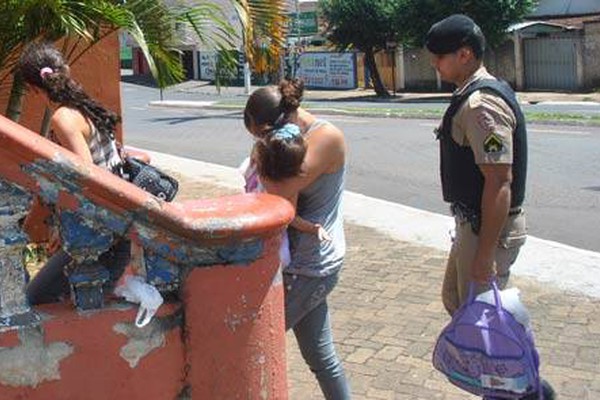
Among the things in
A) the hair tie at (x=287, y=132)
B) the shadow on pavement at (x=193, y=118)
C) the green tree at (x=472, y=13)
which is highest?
the green tree at (x=472, y=13)

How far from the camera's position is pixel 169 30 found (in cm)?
664

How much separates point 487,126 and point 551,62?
33.2 meters

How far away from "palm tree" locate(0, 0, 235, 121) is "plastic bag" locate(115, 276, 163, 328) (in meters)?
3.23

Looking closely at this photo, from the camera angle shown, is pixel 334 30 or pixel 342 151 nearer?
pixel 342 151

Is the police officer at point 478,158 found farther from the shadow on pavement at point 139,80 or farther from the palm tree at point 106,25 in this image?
the shadow on pavement at point 139,80

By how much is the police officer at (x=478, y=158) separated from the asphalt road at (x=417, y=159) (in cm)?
421

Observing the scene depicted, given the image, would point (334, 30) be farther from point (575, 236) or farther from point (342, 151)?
point (342, 151)

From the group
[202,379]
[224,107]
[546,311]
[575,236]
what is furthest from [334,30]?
[202,379]

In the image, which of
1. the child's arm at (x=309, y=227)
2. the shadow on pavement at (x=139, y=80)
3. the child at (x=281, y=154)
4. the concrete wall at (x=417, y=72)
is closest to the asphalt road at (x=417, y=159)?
the child's arm at (x=309, y=227)

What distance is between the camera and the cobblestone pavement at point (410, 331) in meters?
4.39

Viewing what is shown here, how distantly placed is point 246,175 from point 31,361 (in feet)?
5.22

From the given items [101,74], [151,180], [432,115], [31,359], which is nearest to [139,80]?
[432,115]

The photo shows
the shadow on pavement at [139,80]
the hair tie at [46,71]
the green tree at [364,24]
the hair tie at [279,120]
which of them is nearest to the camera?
the hair tie at [279,120]

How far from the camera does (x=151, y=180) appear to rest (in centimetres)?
358
